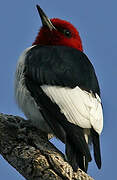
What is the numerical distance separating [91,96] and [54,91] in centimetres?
48

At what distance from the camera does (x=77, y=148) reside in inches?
168

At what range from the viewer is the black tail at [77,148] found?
13.6ft

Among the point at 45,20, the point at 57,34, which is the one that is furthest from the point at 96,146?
the point at 45,20

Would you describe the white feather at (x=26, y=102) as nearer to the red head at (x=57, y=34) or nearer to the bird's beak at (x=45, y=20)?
the red head at (x=57, y=34)

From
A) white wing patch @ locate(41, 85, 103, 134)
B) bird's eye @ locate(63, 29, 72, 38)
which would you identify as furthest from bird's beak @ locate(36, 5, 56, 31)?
white wing patch @ locate(41, 85, 103, 134)

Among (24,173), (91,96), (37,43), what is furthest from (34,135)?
(37,43)

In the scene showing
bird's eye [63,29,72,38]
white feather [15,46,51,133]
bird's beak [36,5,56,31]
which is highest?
bird's beak [36,5,56,31]

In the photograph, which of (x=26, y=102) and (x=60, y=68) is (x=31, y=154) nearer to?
(x=26, y=102)

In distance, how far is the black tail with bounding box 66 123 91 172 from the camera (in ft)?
13.6

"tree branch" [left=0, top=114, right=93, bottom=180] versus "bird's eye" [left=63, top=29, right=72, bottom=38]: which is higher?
"bird's eye" [left=63, top=29, right=72, bottom=38]

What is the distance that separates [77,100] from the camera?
4586mm

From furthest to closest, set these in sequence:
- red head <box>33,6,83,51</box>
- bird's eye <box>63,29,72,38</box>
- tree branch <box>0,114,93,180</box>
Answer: bird's eye <box>63,29,72,38</box>
red head <box>33,6,83,51</box>
tree branch <box>0,114,93,180</box>

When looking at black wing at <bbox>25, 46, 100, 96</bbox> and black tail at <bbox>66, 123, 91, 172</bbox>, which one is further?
black wing at <bbox>25, 46, 100, 96</bbox>

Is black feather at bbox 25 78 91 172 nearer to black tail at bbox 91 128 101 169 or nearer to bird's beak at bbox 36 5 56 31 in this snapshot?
black tail at bbox 91 128 101 169
